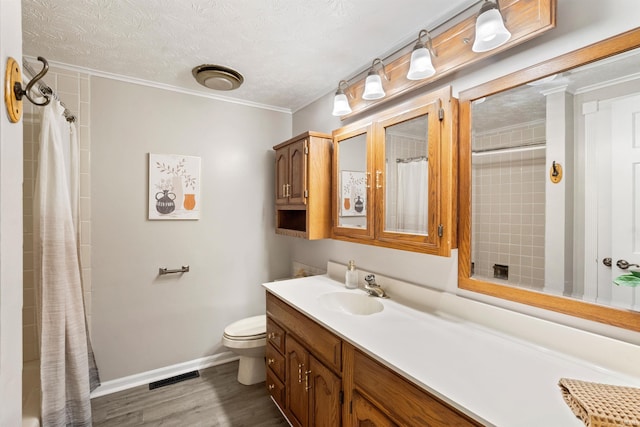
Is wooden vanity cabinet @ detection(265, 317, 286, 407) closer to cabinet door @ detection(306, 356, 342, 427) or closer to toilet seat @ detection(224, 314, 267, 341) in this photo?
toilet seat @ detection(224, 314, 267, 341)

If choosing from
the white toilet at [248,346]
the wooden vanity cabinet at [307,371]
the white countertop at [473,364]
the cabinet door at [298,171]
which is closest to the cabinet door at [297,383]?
the wooden vanity cabinet at [307,371]

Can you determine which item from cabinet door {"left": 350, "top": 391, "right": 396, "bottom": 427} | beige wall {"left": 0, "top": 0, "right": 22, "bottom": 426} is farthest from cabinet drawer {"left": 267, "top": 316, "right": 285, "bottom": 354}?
beige wall {"left": 0, "top": 0, "right": 22, "bottom": 426}

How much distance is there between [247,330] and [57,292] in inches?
47.7

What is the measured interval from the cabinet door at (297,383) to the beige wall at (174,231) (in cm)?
108

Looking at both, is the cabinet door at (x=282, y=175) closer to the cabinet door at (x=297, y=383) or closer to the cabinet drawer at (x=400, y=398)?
the cabinet door at (x=297, y=383)

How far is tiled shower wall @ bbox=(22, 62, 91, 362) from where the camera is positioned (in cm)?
182

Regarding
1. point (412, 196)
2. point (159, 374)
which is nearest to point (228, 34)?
point (412, 196)

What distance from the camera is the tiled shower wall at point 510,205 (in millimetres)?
1143

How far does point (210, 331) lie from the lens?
2.50 m

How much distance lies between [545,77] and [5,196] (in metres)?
1.71

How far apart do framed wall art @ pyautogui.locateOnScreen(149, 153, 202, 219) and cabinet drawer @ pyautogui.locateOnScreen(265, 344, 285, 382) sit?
123cm

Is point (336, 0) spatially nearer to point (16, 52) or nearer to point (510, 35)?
point (510, 35)

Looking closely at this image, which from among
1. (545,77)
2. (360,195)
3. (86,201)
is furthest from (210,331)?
(545,77)

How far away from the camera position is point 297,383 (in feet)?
5.32
